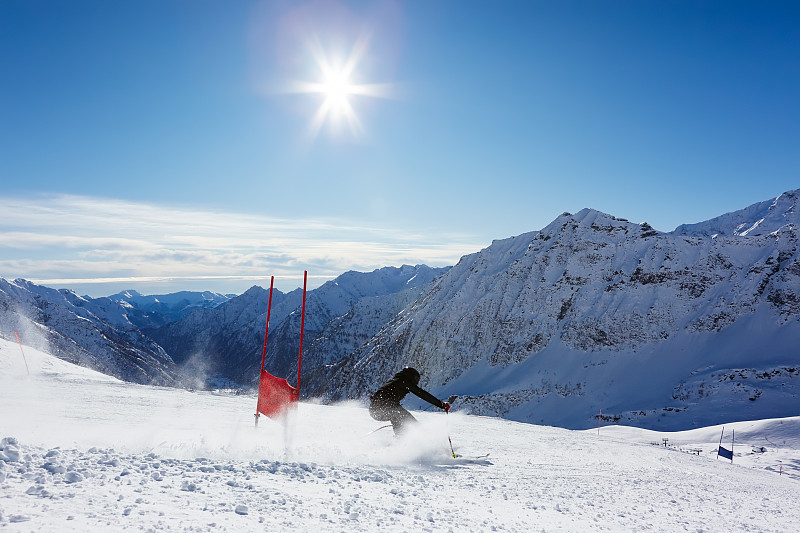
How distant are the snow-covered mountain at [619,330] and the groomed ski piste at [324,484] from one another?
4227cm

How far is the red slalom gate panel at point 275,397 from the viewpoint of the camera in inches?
407

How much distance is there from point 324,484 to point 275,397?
195 inches

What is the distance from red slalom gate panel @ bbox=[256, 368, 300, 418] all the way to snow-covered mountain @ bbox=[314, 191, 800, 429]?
151 feet

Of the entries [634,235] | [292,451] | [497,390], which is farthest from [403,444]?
[634,235]

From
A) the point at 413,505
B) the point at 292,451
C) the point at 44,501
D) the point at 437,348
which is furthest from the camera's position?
the point at 437,348

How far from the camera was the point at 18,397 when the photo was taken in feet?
49.1

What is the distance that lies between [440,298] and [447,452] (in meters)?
82.3

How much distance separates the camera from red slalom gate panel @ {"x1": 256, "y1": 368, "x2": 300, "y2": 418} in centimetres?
1034

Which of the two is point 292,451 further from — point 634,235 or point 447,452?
point 634,235

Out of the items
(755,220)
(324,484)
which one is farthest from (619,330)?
(755,220)

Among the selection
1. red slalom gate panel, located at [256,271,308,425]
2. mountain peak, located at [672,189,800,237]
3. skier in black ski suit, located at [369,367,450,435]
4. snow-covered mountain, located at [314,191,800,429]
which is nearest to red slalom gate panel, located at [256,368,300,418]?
red slalom gate panel, located at [256,271,308,425]

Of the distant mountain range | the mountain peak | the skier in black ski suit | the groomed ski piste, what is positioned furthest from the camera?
the mountain peak

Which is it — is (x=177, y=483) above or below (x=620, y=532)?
above

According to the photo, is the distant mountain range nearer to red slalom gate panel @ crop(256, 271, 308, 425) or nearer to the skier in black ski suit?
the skier in black ski suit
